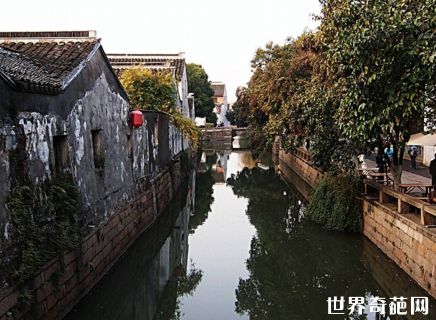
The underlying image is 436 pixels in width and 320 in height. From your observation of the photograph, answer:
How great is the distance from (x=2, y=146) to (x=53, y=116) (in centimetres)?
174

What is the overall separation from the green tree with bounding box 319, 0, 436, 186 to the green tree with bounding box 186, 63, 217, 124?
137 ft

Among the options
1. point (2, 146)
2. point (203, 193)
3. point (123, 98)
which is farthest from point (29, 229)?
point (203, 193)

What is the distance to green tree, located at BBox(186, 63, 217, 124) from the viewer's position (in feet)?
166

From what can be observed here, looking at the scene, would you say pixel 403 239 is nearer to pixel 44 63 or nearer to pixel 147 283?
pixel 147 283

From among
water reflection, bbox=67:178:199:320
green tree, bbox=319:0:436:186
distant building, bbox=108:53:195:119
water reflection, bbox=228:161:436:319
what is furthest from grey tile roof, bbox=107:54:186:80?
green tree, bbox=319:0:436:186

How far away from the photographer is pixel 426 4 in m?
7.41

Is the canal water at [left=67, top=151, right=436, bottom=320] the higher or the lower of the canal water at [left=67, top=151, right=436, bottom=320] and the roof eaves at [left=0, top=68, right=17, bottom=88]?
the lower

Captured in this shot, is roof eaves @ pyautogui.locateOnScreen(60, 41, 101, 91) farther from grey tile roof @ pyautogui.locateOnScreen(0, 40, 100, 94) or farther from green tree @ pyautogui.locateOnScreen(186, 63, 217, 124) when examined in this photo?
green tree @ pyautogui.locateOnScreen(186, 63, 217, 124)

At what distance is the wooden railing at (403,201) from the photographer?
28.8ft

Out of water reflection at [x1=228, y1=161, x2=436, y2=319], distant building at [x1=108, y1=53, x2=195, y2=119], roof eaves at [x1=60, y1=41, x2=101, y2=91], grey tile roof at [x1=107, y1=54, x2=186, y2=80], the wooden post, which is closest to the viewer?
roof eaves at [x1=60, y1=41, x2=101, y2=91]

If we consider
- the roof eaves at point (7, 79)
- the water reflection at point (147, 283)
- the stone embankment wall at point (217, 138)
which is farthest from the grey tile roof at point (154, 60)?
the roof eaves at point (7, 79)

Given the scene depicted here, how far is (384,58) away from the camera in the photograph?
819 cm

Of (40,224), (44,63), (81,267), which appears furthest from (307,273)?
(44,63)

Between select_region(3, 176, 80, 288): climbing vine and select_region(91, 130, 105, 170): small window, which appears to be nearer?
select_region(3, 176, 80, 288): climbing vine
